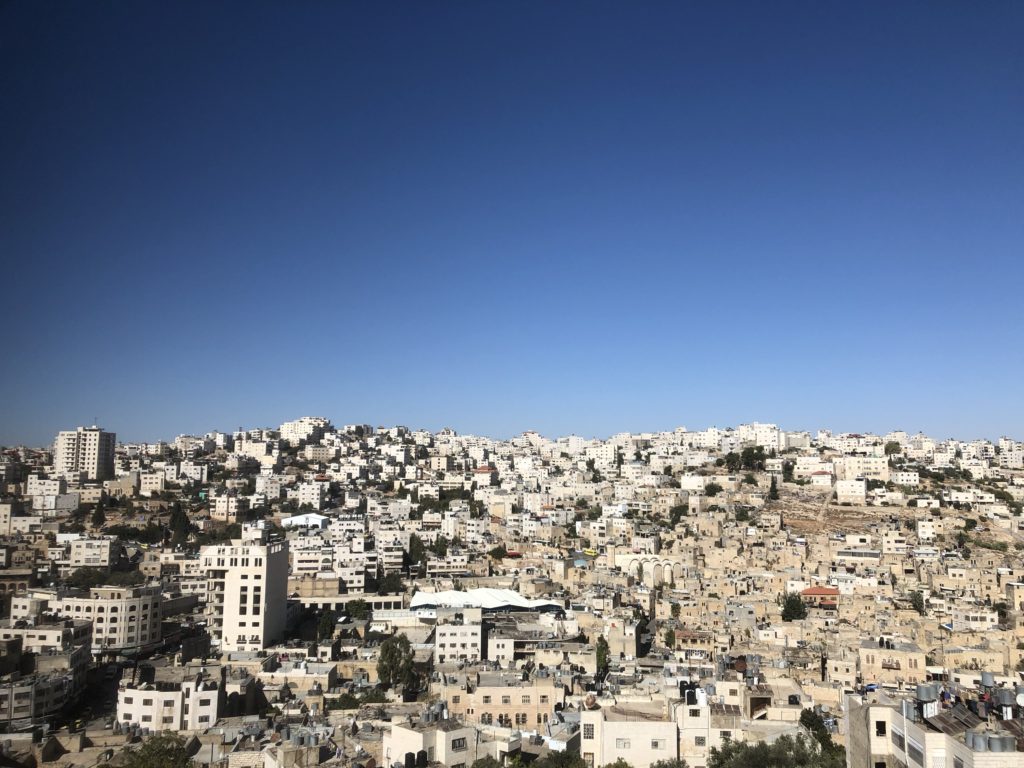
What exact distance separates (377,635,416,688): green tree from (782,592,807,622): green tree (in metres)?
6.69

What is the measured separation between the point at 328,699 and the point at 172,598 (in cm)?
630

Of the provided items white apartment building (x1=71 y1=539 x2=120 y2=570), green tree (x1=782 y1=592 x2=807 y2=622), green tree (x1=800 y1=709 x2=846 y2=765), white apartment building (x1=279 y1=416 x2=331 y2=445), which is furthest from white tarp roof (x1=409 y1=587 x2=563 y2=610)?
white apartment building (x1=279 y1=416 x2=331 y2=445)

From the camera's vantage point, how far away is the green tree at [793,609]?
14273mm

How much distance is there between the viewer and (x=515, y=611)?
14.2 meters

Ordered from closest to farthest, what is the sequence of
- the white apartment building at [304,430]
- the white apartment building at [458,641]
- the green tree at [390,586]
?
the white apartment building at [458,641] < the green tree at [390,586] < the white apartment building at [304,430]

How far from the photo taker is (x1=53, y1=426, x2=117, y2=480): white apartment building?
26.8 meters

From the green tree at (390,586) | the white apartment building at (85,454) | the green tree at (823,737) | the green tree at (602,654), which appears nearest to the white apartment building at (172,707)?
the green tree at (602,654)

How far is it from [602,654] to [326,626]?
4.65m

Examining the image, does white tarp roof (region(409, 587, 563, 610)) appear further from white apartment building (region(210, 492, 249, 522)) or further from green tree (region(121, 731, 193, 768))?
white apartment building (region(210, 492, 249, 522))

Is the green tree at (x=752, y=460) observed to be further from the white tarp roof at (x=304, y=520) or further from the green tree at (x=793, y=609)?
the green tree at (x=793, y=609)

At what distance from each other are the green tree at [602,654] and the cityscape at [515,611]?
27cm

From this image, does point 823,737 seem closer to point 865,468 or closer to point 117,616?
point 117,616

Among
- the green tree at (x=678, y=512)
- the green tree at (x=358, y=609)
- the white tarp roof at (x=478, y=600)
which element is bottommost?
the green tree at (x=358, y=609)

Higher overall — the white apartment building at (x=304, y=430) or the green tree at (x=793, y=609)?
the white apartment building at (x=304, y=430)
